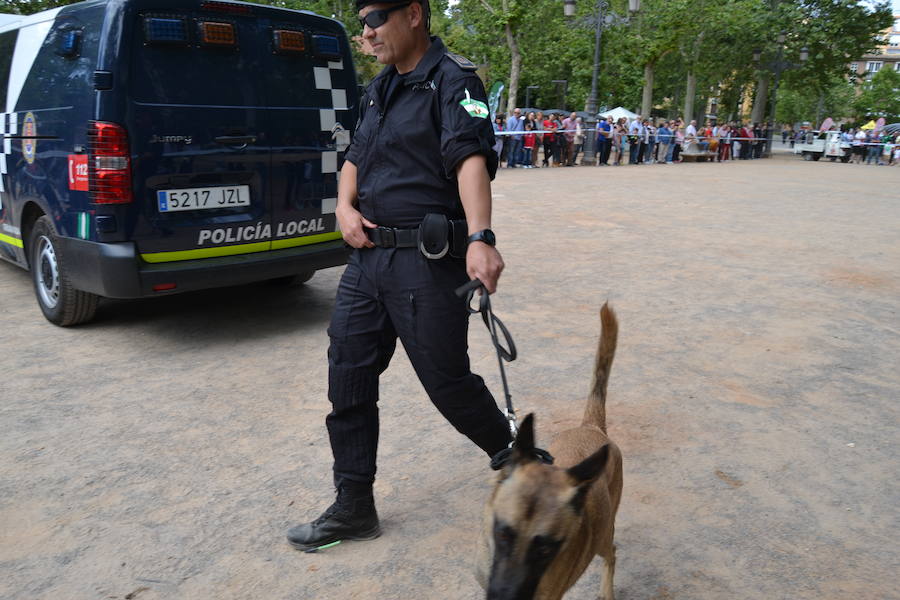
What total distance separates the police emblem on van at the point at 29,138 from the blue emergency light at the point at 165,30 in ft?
4.39

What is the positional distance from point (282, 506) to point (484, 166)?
5.68ft

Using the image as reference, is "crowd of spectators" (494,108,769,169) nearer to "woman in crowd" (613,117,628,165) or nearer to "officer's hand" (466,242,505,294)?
"woman in crowd" (613,117,628,165)

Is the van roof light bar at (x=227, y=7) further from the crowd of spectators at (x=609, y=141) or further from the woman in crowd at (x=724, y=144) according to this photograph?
the woman in crowd at (x=724, y=144)

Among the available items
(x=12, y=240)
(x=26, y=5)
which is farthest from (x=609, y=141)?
(x=12, y=240)

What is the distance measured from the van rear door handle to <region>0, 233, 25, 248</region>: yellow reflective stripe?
2.16 metres

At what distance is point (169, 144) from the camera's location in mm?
4504

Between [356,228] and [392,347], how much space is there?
0.50 metres

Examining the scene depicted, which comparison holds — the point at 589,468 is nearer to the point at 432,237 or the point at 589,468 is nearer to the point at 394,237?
the point at 432,237

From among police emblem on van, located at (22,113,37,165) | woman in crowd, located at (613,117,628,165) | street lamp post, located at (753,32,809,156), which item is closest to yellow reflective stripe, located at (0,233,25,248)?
police emblem on van, located at (22,113,37,165)

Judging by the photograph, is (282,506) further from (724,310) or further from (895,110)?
(895,110)

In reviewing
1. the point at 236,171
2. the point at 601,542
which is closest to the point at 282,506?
the point at 601,542

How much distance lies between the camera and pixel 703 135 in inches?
1207

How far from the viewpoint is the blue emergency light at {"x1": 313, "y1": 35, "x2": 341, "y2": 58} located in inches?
209

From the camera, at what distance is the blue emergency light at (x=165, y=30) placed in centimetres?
442
